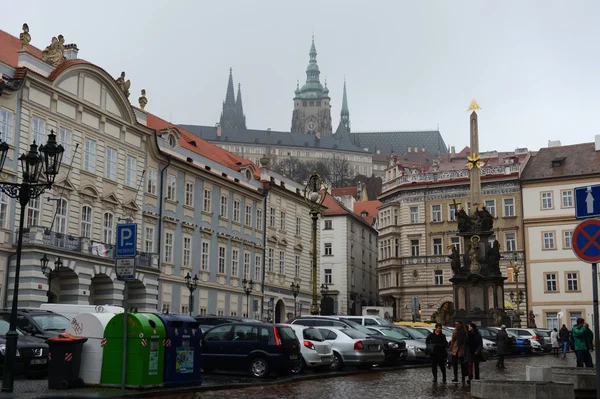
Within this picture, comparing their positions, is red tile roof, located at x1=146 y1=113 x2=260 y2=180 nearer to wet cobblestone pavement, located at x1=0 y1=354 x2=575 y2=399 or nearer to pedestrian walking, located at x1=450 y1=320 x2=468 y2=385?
wet cobblestone pavement, located at x1=0 y1=354 x2=575 y2=399

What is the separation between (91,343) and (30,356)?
133 inches

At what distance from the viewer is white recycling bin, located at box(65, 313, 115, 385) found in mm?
16234

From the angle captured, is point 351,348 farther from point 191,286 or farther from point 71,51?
point 71,51

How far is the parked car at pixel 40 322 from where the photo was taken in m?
21.0

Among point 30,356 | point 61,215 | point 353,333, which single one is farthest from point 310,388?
point 61,215

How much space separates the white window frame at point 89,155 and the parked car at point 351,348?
67.0 ft

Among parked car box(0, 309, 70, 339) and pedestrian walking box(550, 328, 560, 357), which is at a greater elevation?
parked car box(0, 309, 70, 339)

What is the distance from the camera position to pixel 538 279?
6806 cm

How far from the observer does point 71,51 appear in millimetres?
45531

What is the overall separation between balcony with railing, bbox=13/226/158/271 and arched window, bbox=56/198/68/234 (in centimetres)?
88

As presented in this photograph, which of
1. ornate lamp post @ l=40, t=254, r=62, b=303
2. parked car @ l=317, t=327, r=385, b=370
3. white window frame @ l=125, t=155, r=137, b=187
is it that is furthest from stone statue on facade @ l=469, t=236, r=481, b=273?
ornate lamp post @ l=40, t=254, r=62, b=303

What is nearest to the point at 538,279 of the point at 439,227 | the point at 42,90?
the point at 439,227

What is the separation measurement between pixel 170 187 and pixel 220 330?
27139 millimetres

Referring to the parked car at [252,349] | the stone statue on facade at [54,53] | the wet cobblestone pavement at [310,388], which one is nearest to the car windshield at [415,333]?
the wet cobblestone pavement at [310,388]
